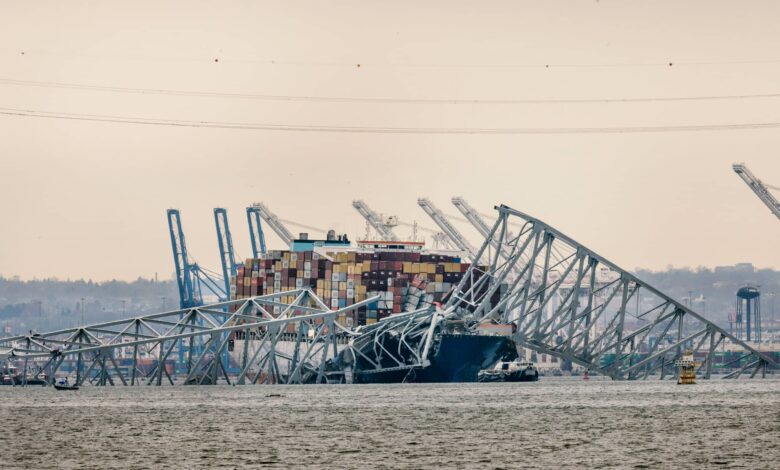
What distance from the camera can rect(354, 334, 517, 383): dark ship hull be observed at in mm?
169000

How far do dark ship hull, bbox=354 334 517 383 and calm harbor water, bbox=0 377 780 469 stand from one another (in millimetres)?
42526

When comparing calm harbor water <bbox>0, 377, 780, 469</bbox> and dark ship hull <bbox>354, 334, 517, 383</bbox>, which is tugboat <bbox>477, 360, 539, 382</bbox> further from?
calm harbor water <bbox>0, 377, 780, 469</bbox>

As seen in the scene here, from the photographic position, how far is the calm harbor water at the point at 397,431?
6238 cm

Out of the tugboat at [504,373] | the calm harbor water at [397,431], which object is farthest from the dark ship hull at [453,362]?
Answer: the calm harbor water at [397,431]

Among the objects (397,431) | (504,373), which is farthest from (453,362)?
(397,431)

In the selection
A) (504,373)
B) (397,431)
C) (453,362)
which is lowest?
(397,431)

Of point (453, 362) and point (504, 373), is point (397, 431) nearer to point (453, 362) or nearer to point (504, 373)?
point (453, 362)

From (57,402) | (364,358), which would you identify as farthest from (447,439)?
(364,358)

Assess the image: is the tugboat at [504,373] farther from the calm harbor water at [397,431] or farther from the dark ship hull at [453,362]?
the calm harbor water at [397,431]

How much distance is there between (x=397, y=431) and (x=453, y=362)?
91.0 m

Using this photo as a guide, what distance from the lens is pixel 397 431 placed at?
79875 mm

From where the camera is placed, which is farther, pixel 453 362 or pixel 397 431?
pixel 453 362

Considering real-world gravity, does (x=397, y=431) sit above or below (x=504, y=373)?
below

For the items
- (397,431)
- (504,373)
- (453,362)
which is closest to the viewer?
(397,431)
